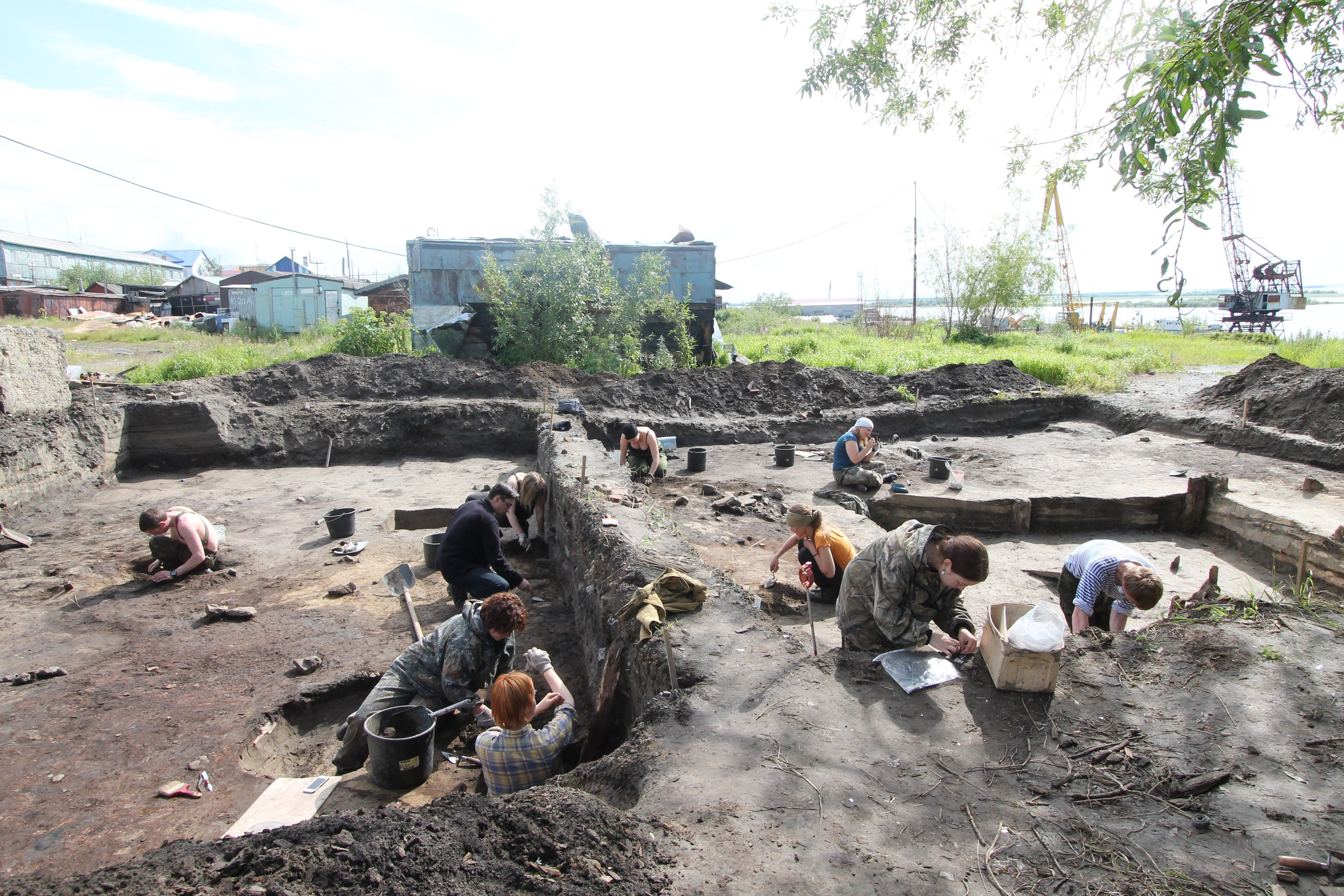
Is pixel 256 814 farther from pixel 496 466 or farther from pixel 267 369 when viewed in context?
pixel 267 369

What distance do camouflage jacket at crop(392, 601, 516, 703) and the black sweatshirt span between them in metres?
1.34

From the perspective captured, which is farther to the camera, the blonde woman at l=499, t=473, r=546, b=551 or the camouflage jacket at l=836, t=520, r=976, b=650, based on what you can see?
the blonde woman at l=499, t=473, r=546, b=551

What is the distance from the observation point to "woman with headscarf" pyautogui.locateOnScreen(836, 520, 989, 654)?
356 centimetres

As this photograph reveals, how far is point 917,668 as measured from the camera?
348 cm

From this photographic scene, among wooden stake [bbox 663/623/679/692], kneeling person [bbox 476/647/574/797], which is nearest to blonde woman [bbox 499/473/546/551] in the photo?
kneeling person [bbox 476/647/574/797]

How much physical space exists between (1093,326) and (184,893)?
40.4 meters

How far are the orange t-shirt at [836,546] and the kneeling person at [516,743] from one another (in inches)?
114

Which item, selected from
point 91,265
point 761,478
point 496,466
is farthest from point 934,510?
point 91,265

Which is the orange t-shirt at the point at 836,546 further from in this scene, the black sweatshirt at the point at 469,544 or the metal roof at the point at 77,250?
the metal roof at the point at 77,250

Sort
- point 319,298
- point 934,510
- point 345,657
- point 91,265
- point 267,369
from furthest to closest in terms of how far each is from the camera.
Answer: point 91,265, point 319,298, point 267,369, point 934,510, point 345,657

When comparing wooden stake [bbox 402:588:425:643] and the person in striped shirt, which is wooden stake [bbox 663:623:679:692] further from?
the person in striped shirt

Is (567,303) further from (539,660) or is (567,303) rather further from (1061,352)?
(1061,352)

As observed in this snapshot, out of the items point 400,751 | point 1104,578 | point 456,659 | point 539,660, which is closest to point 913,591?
point 1104,578

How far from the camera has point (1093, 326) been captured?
34.3 m
